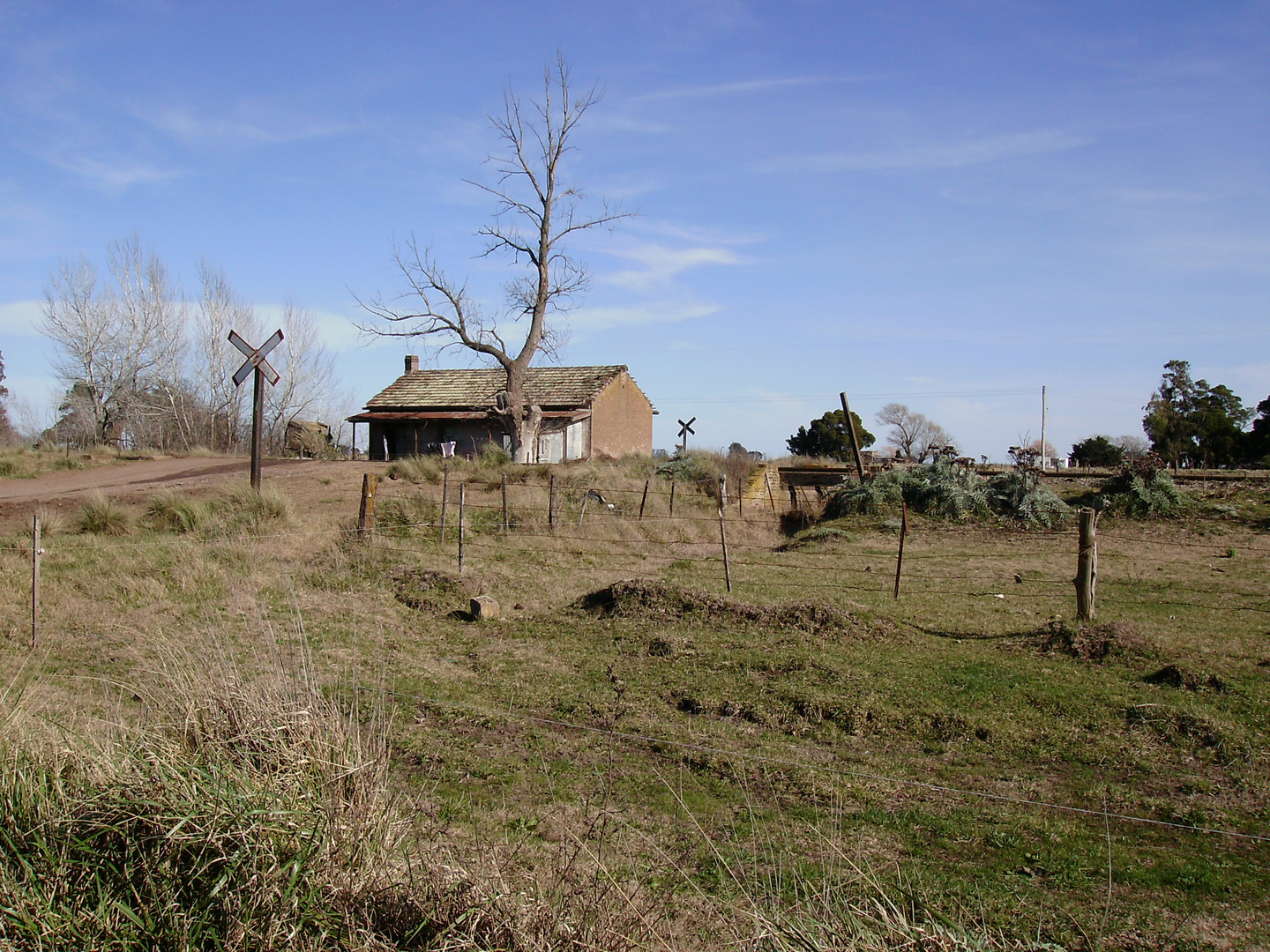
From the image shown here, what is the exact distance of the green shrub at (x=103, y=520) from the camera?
51.9 feet

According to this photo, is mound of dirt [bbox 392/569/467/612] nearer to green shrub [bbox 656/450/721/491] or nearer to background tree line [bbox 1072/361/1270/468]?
green shrub [bbox 656/450/721/491]

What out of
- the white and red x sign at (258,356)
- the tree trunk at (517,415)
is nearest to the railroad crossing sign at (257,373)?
the white and red x sign at (258,356)

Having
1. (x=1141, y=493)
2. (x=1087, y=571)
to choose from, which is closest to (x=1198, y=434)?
(x=1141, y=493)

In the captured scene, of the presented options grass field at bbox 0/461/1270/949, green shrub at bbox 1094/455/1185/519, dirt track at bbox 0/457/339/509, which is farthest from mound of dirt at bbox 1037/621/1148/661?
Result: dirt track at bbox 0/457/339/509

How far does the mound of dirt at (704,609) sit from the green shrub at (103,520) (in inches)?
355

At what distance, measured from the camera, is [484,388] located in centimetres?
4003

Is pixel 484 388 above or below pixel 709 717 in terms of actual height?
above

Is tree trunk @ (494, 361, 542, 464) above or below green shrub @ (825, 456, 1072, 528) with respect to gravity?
above

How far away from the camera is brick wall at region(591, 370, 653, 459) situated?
128 feet

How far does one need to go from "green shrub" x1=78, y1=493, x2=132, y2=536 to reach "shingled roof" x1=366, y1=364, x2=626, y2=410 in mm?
21708

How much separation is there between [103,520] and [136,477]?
10624 mm

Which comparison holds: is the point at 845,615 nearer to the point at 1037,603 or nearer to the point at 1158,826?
the point at 1037,603

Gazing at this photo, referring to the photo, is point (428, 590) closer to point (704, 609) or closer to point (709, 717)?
point (704, 609)

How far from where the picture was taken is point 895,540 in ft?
65.2
